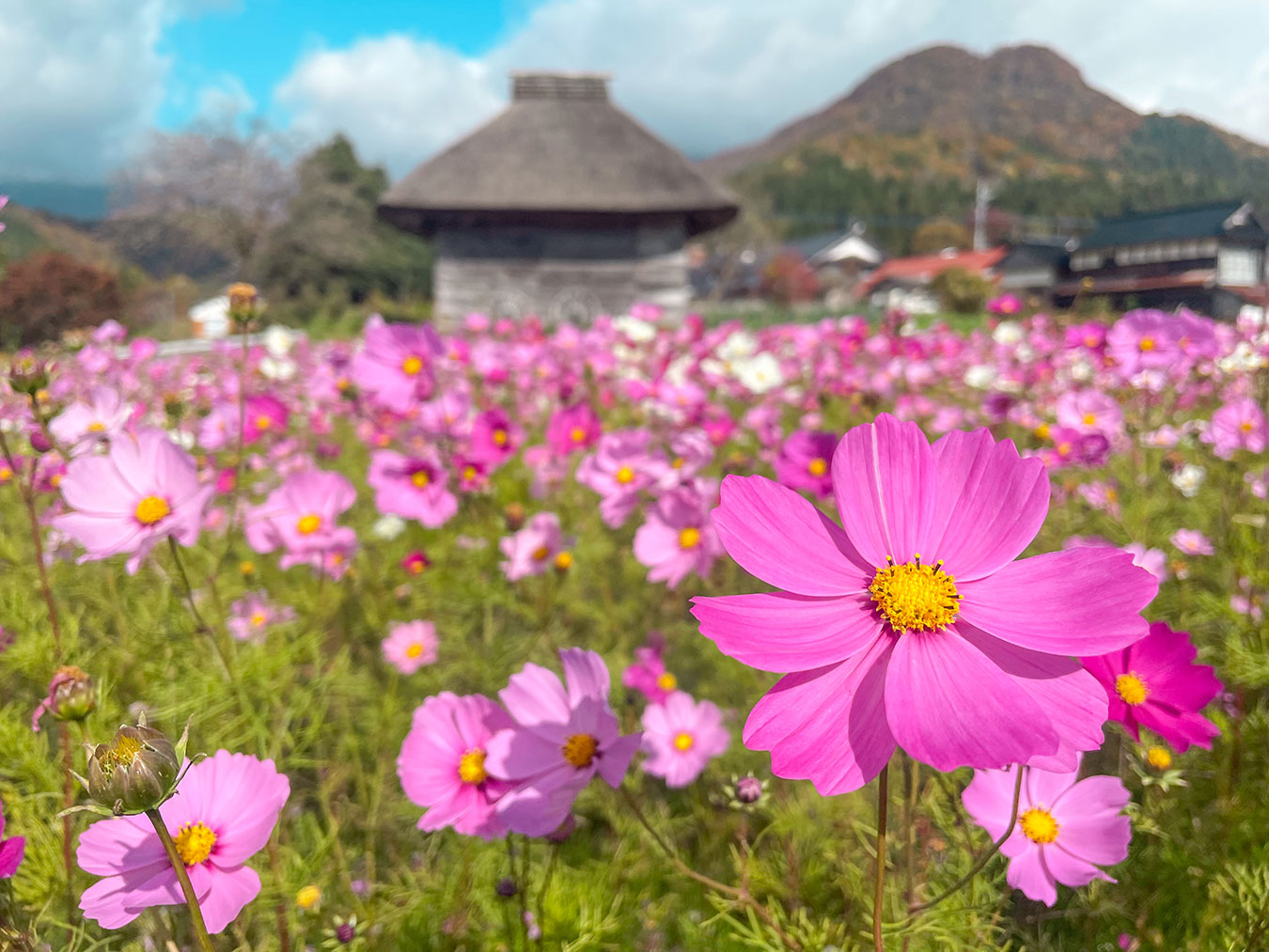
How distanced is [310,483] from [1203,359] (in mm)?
2176

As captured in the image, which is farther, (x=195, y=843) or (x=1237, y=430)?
(x=1237, y=430)

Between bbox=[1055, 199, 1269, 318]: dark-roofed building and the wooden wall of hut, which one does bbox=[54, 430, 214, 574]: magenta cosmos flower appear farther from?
the wooden wall of hut

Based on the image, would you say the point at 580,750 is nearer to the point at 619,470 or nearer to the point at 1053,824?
the point at 1053,824

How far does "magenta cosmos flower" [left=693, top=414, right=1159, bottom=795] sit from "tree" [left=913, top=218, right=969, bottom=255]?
4313 centimetres

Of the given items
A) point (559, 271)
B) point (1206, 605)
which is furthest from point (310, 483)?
point (559, 271)

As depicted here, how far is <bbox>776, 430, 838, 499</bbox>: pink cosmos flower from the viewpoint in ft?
4.41

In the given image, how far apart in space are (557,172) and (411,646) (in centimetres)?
974

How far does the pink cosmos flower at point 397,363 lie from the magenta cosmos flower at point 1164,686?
1.33 meters

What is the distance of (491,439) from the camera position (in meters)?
1.74

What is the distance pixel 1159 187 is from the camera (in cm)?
197

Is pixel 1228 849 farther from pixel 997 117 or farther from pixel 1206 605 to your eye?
pixel 997 117

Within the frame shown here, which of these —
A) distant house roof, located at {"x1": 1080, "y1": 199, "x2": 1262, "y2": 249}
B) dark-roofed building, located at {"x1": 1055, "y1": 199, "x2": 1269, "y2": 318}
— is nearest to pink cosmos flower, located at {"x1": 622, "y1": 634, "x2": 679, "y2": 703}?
dark-roofed building, located at {"x1": 1055, "y1": 199, "x2": 1269, "y2": 318}

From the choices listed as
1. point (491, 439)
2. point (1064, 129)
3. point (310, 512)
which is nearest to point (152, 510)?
point (310, 512)

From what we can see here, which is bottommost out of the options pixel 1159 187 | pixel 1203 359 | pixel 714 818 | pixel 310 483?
pixel 714 818
